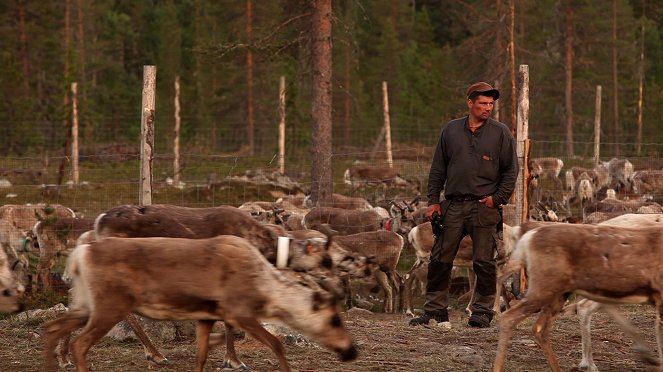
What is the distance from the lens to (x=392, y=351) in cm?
795

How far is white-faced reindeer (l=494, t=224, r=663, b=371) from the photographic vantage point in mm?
6859

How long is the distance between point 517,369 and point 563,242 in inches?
43.9

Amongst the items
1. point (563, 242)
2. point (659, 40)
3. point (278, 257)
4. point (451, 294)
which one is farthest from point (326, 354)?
point (659, 40)

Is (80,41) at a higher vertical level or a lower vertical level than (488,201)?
higher

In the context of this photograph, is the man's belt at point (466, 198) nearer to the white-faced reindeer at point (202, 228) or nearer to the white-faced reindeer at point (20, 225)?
the white-faced reindeer at point (202, 228)

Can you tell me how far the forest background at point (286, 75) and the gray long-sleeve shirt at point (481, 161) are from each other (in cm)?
1739

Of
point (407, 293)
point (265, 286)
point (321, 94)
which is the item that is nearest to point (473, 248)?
point (265, 286)

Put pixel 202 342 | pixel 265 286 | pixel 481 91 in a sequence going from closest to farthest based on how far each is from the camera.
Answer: pixel 265 286, pixel 202 342, pixel 481 91

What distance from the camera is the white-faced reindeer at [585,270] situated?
6859 mm

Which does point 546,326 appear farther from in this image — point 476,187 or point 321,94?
point 321,94

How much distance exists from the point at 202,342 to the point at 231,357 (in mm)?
567

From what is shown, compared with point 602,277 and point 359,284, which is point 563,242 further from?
point 359,284

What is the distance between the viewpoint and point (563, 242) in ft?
22.6

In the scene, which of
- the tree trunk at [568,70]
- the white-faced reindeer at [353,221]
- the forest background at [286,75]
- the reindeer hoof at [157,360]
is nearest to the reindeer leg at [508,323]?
the reindeer hoof at [157,360]
